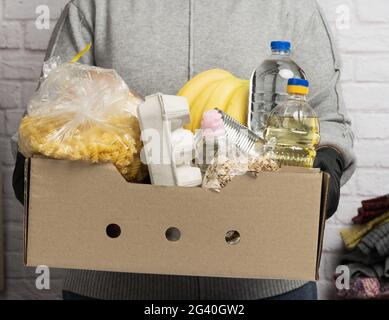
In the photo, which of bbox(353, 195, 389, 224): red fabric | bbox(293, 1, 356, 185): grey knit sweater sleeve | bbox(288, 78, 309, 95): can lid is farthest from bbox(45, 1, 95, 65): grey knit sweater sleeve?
bbox(353, 195, 389, 224): red fabric

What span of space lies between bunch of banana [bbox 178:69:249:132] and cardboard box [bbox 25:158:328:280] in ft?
0.66

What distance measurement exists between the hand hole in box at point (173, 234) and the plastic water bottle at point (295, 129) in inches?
6.8

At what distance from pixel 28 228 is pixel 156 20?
1.89 feet

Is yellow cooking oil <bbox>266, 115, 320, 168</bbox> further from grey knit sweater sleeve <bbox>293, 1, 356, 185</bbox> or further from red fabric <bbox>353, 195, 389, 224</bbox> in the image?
red fabric <bbox>353, 195, 389, 224</bbox>

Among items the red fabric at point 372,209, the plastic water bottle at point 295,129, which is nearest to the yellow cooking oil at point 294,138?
the plastic water bottle at point 295,129

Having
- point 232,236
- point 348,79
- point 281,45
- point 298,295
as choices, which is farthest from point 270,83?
point 348,79

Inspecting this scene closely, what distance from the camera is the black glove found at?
960mm

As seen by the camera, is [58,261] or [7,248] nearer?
[58,261]

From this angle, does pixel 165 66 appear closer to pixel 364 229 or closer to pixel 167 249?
pixel 167 249

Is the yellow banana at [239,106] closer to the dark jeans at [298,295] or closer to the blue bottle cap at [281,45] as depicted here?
the blue bottle cap at [281,45]

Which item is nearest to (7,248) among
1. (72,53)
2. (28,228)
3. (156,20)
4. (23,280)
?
(23,280)

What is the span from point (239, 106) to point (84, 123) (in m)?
0.29

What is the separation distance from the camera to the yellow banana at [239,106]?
965mm

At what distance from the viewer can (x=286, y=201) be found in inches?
30.9
